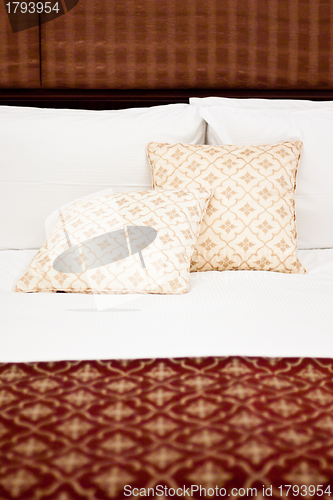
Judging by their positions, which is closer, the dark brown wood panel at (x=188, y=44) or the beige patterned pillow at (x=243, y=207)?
the beige patterned pillow at (x=243, y=207)

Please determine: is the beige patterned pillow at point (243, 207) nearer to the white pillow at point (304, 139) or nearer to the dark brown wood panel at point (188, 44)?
the white pillow at point (304, 139)

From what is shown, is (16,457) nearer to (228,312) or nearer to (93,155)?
(228,312)

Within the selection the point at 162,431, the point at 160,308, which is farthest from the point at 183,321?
the point at 162,431

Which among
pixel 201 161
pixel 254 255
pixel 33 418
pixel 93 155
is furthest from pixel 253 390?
pixel 93 155

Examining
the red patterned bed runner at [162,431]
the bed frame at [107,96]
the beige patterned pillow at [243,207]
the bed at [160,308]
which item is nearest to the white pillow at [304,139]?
the bed at [160,308]

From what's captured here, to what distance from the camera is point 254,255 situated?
1160 mm

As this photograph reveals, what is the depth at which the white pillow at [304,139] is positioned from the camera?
A: 1.34 m

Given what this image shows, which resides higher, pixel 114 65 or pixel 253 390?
pixel 114 65

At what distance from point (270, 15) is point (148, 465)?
1673mm

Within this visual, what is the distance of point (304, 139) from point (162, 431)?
111 cm

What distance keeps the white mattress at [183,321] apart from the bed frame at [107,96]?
0.82 metres

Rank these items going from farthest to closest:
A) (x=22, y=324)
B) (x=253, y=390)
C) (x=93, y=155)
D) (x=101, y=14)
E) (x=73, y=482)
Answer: (x=101, y=14) → (x=93, y=155) → (x=22, y=324) → (x=253, y=390) → (x=73, y=482)

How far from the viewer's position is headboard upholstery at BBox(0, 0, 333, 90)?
1.58 m

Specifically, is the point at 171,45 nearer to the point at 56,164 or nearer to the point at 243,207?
the point at 56,164
